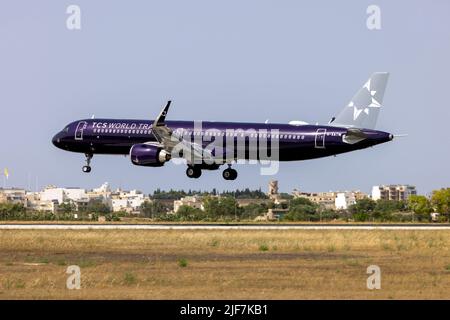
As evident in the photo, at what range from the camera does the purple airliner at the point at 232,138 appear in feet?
260

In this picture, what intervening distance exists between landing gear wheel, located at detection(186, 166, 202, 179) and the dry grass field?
1655 cm

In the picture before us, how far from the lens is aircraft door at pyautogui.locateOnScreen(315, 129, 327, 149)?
79.0 metres

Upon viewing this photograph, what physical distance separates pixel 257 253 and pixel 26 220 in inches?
1686

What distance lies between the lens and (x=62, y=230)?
224 ft

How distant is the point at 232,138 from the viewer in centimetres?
8112

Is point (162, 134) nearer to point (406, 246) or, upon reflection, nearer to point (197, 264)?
point (406, 246)

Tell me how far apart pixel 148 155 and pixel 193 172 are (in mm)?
4257

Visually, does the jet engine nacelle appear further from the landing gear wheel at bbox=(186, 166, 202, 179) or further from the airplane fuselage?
the landing gear wheel at bbox=(186, 166, 202, 179)

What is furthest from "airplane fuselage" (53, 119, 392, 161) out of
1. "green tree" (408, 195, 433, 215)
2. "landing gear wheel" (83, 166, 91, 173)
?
"green tree" (408, 195, 433, 215)

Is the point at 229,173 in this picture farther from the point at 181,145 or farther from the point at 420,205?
the point at 420,205

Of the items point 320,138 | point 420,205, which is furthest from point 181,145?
point 420,205

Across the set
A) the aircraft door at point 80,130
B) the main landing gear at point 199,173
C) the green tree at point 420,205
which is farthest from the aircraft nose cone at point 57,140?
the green tree at point 420,205

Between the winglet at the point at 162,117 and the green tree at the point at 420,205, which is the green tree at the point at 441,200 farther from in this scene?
the winglet at the point at 162,117
